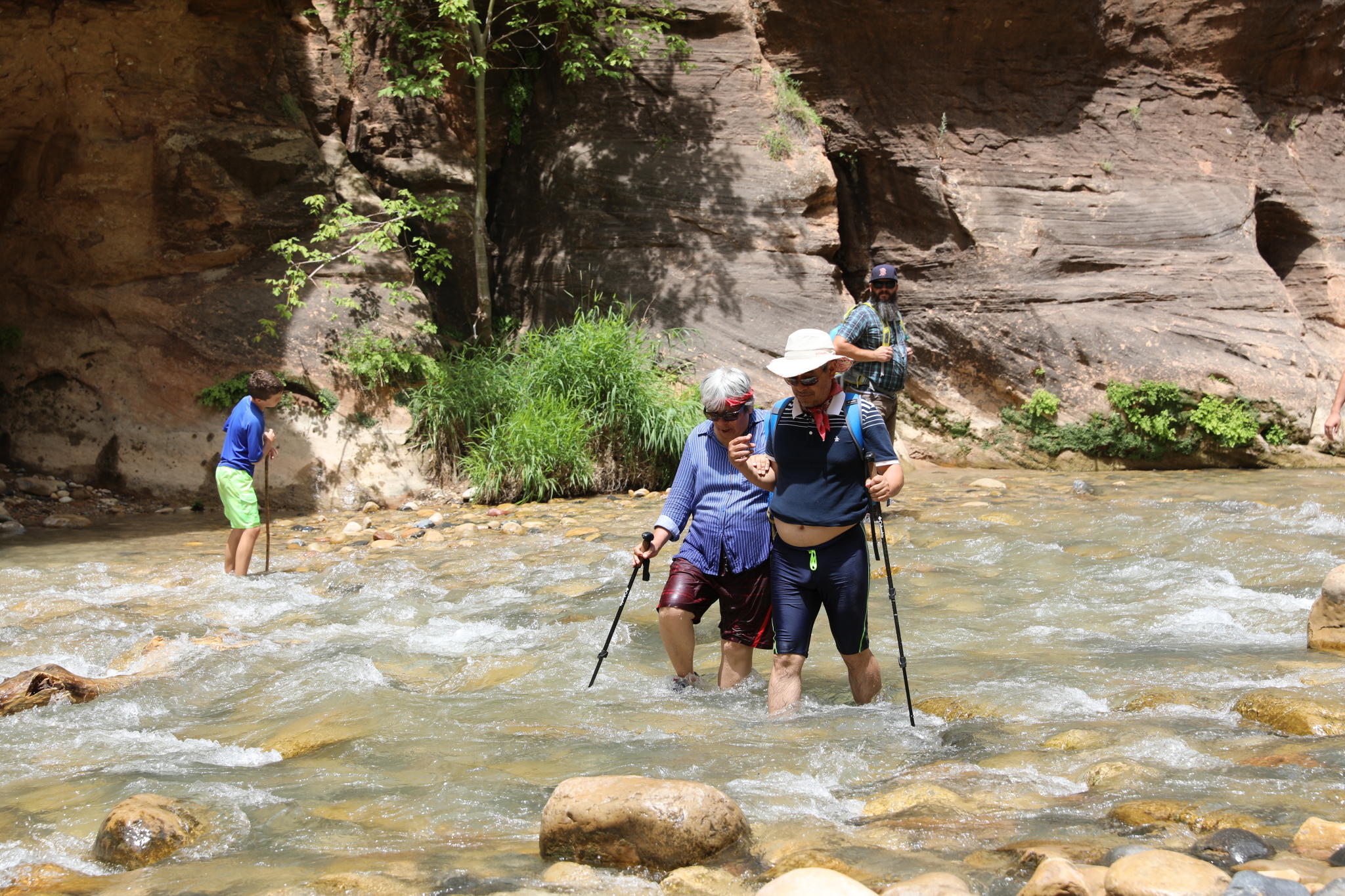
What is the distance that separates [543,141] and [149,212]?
4.87 metres

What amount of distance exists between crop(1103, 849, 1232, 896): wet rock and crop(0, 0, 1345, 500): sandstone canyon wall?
8993mm

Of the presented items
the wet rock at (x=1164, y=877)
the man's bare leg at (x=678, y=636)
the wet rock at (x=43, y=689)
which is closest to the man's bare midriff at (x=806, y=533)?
the man's bare leg at (x=678, y=636)

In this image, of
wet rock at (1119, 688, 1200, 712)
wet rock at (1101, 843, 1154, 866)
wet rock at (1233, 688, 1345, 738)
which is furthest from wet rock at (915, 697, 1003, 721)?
wet rock at (1101, 843, 1154, 866)

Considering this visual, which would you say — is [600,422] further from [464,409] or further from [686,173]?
[686,173]

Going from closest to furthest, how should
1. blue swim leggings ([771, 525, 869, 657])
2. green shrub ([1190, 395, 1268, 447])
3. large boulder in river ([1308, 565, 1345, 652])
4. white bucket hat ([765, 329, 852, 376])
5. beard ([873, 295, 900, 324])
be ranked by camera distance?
1. white bucket hat ([765, 329, 852, 376])
2. blue swim leggings ([771, 525, 869, 657])
3. large boulder in river ([1308, 565, 1345, 652])
4. beard ([873, 295, 900, 324])
5. green shrub ([1190, 395, 1268, 447])

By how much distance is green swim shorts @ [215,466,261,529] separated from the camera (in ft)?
23.8

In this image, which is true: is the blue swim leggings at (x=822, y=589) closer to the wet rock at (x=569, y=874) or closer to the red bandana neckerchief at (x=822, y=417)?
the red bandana neckerchief at (x=822, y=417)

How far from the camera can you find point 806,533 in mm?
4160

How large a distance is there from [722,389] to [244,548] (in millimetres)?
4380

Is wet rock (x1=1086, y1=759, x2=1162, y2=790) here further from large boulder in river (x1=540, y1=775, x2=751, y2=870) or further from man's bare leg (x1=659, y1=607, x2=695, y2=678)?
man's bare leg (x1=659, y1=607, x2=695, y2=678)

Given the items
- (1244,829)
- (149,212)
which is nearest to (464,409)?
(149,212)

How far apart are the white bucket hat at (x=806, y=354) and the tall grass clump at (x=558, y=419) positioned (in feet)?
21.6

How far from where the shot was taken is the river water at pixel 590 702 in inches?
126

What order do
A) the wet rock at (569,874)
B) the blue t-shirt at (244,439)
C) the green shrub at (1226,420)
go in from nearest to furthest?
the wet rock at (569,874) < the blue t-shirt at (244,439) < the green shrub at (1226,420)
